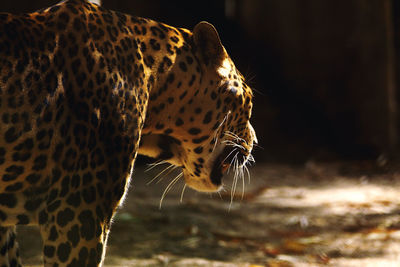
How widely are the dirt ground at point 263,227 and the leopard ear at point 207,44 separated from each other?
185cm

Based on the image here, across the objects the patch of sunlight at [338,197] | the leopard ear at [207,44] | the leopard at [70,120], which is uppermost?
the leopard ear at [207,44]

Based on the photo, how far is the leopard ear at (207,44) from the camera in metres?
3.33

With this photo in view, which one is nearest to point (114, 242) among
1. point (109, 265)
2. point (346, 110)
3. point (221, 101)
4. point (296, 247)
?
point (109, 265)

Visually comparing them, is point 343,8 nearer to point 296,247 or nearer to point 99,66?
point 296,247

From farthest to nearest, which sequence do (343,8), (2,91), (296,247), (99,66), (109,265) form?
(343,8)
(296,247)
(109,265)
(99,66)
(2,91)

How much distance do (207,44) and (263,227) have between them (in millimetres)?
2856

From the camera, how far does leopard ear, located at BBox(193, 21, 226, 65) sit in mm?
3326

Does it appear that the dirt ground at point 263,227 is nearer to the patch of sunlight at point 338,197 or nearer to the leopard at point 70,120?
the patch of sunlight at point 338,197

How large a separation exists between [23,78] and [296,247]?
3117mm

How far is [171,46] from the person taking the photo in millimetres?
3270

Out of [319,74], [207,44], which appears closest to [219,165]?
[207,44]

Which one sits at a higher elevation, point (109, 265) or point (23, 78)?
point (23, 78)

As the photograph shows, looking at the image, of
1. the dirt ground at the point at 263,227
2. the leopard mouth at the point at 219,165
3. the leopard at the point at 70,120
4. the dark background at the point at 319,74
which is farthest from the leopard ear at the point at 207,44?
the dark background at the point at 319,74

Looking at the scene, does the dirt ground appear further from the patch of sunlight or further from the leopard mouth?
the leopard mouth
